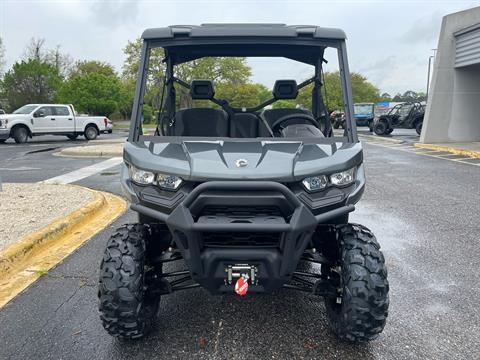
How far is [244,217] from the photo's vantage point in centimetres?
232

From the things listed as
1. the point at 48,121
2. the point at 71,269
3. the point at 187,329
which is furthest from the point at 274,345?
the point at 48,121

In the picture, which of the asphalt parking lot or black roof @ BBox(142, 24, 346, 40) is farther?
black roof @ BBox(142, 24, 346, 40)

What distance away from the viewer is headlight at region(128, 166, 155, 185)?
2.47 meters

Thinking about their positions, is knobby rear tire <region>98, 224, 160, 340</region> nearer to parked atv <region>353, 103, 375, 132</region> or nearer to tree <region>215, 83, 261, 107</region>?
tree <region>215, 83, 261, 107</region>

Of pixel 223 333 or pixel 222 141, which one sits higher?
pixel 222 141

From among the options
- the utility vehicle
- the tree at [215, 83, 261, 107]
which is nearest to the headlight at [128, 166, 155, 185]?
the utility vehicle

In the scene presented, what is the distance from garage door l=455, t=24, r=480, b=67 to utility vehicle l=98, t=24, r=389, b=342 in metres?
15.2

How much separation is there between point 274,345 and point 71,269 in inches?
90.8

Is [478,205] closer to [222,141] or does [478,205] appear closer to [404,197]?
[404,197]

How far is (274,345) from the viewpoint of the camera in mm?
2650

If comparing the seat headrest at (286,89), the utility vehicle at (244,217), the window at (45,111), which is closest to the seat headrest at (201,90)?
the seat headrest at (286,89)

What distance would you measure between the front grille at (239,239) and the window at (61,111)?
19.8 metres

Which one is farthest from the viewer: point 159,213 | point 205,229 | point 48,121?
point 48,121

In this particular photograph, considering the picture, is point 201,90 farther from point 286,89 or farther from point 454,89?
point 454,89
